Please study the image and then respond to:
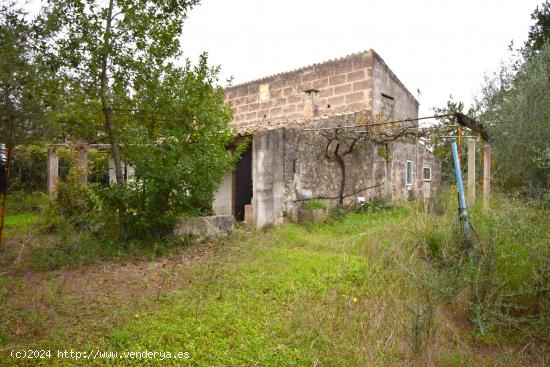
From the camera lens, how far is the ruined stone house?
8805 mm

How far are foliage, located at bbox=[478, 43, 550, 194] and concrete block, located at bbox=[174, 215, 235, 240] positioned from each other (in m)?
7.75

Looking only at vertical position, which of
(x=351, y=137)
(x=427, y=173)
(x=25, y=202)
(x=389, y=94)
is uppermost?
(x=389, y=94)

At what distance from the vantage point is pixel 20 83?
5.43 meters

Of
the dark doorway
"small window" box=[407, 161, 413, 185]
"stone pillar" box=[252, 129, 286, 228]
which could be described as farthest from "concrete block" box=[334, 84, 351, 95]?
"stone pillar" box=[252, 129, 286, 228]

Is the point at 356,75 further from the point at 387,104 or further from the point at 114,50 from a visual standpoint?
the point at 114,50

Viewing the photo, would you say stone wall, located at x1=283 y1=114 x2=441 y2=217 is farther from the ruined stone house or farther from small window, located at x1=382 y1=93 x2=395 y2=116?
small window, located at x1=382 y1=93 x2=395 y2=116

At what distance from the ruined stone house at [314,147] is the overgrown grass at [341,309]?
10.1 feet

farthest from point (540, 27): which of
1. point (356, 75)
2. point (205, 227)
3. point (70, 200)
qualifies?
A: point (70, 200)

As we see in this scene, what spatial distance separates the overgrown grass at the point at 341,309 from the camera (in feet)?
11.3

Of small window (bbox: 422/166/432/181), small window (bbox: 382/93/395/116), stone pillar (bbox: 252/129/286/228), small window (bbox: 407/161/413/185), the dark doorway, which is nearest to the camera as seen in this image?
stone pillar (bbox: 252/129/286/228)

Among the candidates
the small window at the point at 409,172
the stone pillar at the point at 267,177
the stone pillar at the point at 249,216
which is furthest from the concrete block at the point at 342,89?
the stone pillar at the point at 249,216

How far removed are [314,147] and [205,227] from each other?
13.0 feet

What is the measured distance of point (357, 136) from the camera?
1052cm

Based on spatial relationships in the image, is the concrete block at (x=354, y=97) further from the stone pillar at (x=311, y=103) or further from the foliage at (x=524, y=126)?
the foliage at (x=524, y=126)
